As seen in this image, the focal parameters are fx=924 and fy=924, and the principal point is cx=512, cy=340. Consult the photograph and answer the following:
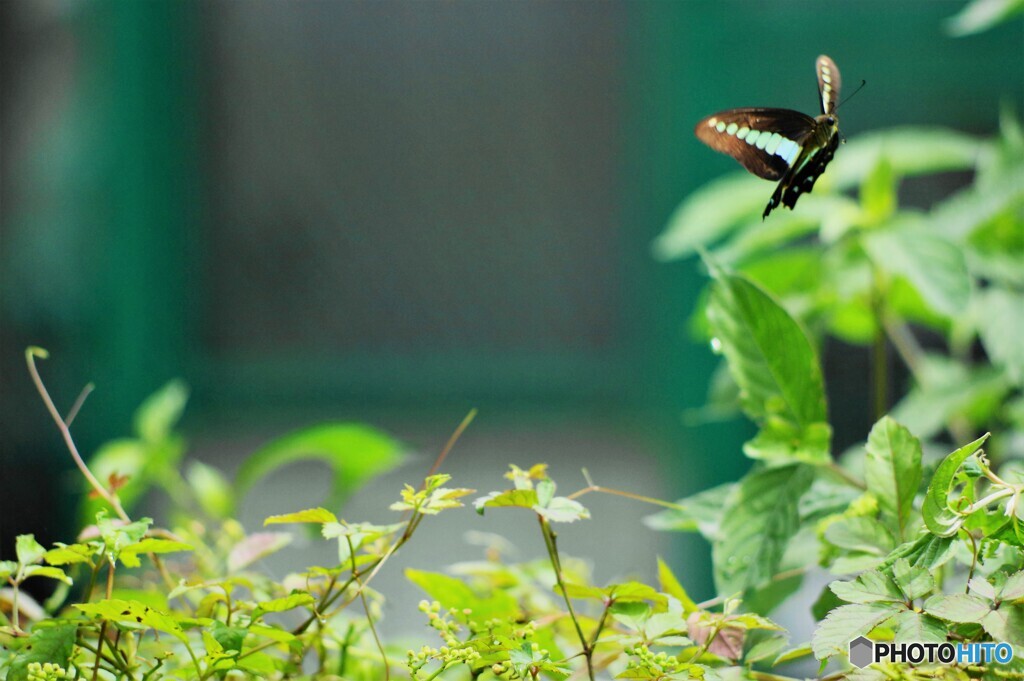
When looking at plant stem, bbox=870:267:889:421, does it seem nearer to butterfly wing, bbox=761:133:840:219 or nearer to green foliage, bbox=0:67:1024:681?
green foliage, bbox=0:67:1024:681

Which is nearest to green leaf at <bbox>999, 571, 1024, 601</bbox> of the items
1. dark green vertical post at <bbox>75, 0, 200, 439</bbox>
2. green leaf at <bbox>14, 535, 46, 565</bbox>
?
green leaf at <bbox>14, 535, 46, 565</bbox>

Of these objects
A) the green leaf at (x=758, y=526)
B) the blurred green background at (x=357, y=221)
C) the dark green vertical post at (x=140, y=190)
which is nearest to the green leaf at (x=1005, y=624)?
the green leaf at (x=758, y=526)

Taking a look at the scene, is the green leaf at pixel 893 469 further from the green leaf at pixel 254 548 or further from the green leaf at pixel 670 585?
the green leaf at pixel 254 548

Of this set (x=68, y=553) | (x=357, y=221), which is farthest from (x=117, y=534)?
(x=357, y=221)

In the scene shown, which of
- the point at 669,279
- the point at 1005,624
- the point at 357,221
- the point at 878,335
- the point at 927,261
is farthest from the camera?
the point at 357,221

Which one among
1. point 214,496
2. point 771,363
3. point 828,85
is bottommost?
point 214,496

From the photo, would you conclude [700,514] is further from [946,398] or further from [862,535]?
[946,398]
